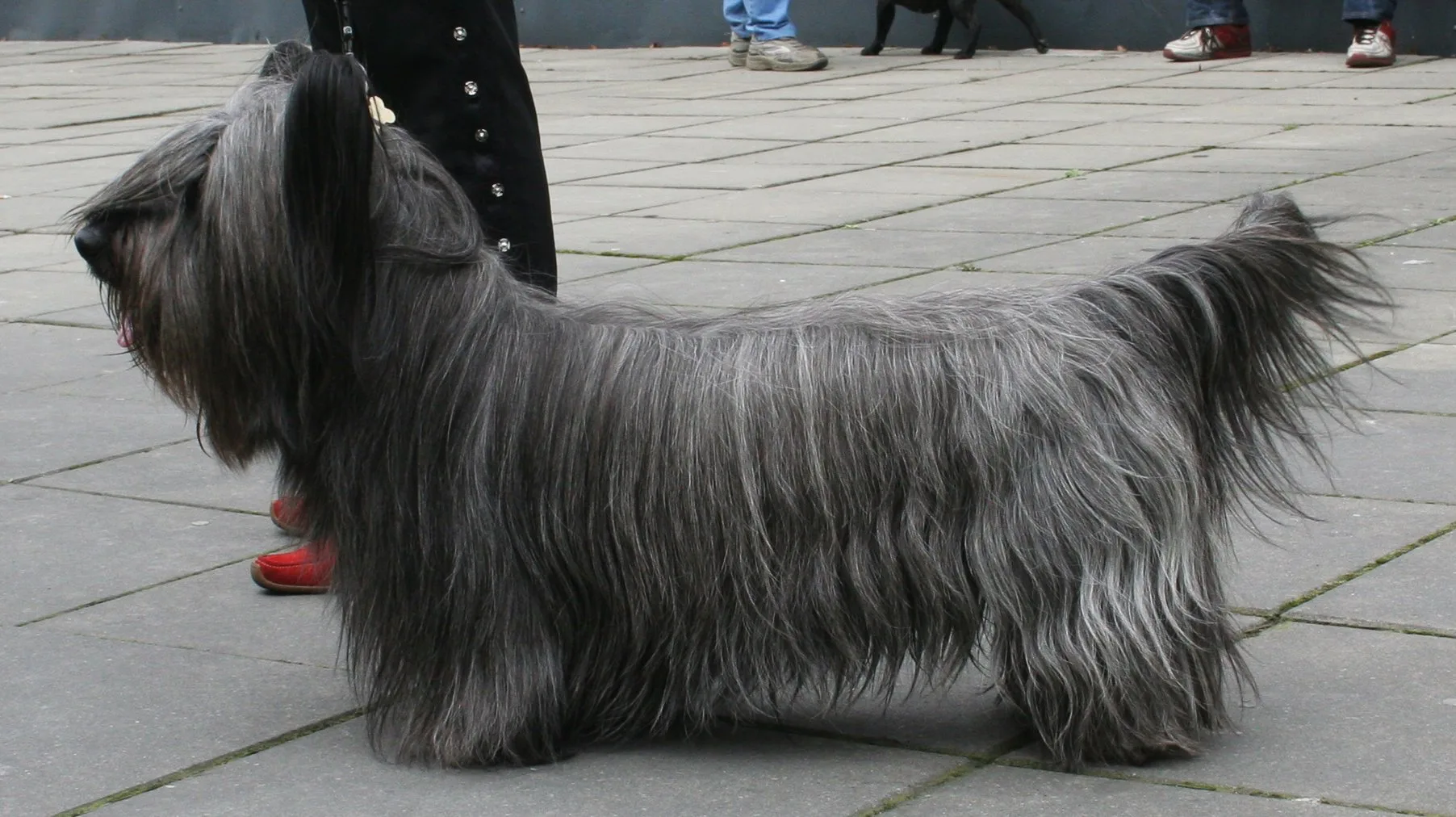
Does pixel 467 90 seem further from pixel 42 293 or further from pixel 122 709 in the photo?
pixel 42 293

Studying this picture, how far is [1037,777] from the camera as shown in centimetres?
344

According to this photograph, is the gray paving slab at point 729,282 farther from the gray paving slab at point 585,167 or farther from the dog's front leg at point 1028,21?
the dog's front leg at point 1028,21

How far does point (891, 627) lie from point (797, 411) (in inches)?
16.2

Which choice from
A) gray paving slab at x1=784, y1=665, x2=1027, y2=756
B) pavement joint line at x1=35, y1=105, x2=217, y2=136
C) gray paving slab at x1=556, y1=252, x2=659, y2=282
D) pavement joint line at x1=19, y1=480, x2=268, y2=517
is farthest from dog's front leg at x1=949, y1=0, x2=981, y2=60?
gray paving slab at x1=784, y1=665, x2=1027, y2=756

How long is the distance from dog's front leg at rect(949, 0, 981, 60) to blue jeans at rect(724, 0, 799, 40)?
1.34 metres

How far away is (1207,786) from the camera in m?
3.37

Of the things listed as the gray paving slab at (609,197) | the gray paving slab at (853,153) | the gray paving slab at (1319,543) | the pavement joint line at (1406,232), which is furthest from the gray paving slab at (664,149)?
the gray paving slab at (1319,543)

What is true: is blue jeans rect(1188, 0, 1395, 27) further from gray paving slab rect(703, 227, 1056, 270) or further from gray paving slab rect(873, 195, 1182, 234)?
gray paving slab rect(703, 227, 1056, 270)

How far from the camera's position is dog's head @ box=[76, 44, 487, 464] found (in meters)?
3.28

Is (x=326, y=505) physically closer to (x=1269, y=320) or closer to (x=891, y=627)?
(x=891, y=627)

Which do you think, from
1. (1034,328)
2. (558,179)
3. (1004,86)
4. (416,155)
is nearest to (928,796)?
(1034,328)

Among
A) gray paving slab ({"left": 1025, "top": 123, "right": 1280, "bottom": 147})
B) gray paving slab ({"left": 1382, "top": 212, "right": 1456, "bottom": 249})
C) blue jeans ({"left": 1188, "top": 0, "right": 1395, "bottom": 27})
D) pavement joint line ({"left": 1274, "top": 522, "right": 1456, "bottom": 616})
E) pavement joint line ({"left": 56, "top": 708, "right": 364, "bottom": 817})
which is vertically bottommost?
pavement joint line ({"left": 56, "top": 708, "right": 364, "bottom": 817})

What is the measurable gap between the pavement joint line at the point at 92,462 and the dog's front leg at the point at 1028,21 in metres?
11.4

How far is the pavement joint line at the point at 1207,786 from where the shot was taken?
10.5 ft
